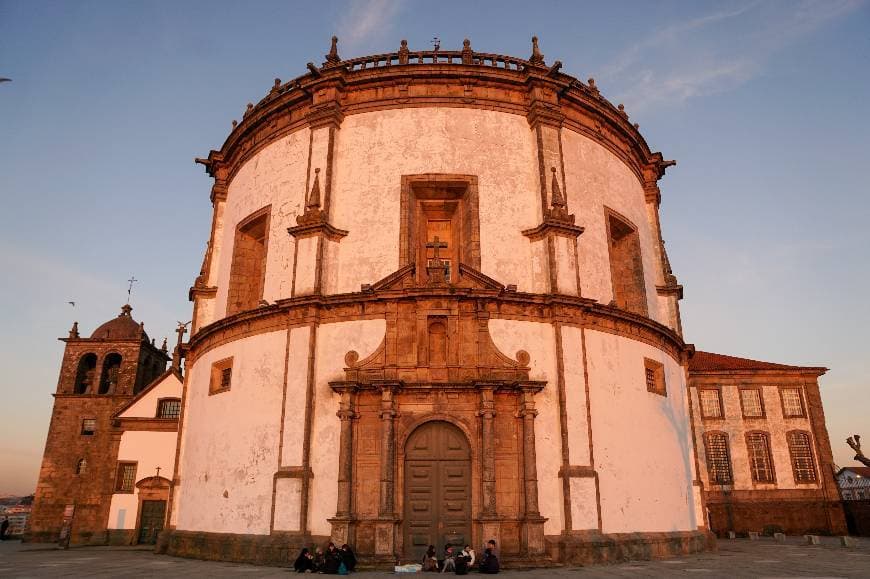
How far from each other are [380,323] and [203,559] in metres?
7.92

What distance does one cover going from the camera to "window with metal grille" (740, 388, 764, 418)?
33.7m

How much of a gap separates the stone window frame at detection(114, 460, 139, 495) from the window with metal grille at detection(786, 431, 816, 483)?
1277 inches

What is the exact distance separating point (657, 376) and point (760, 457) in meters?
18.3

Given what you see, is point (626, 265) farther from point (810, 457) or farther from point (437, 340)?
point (810, 457)

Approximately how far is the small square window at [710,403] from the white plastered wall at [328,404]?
24342 millimetres

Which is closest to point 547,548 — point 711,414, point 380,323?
point 380,323

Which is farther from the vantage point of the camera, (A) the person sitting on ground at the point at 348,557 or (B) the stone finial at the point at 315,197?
(B) the stone finial at the point at 315,197

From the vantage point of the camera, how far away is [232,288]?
20344mm

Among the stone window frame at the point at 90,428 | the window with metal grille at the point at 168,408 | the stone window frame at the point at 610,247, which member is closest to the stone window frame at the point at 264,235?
the stone window frame at the point at 610,247

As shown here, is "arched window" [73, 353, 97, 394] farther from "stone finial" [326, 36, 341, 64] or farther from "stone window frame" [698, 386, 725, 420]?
"stone window frame" [698, 386, 725, 420]

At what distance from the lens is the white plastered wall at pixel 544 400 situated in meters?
15.2

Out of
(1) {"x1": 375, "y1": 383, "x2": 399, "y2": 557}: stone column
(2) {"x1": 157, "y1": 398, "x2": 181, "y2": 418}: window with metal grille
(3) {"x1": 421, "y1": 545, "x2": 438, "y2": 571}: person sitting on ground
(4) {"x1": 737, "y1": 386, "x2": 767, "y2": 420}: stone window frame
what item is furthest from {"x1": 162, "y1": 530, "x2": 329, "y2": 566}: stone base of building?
(4) {"x1": 737, "y1": 386, "x2": 767, "y2": 420}: stone window frame

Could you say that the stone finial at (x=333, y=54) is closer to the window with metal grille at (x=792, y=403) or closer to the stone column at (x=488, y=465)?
the stone column at (x=488, y=465)

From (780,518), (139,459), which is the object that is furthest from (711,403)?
(139,459)
